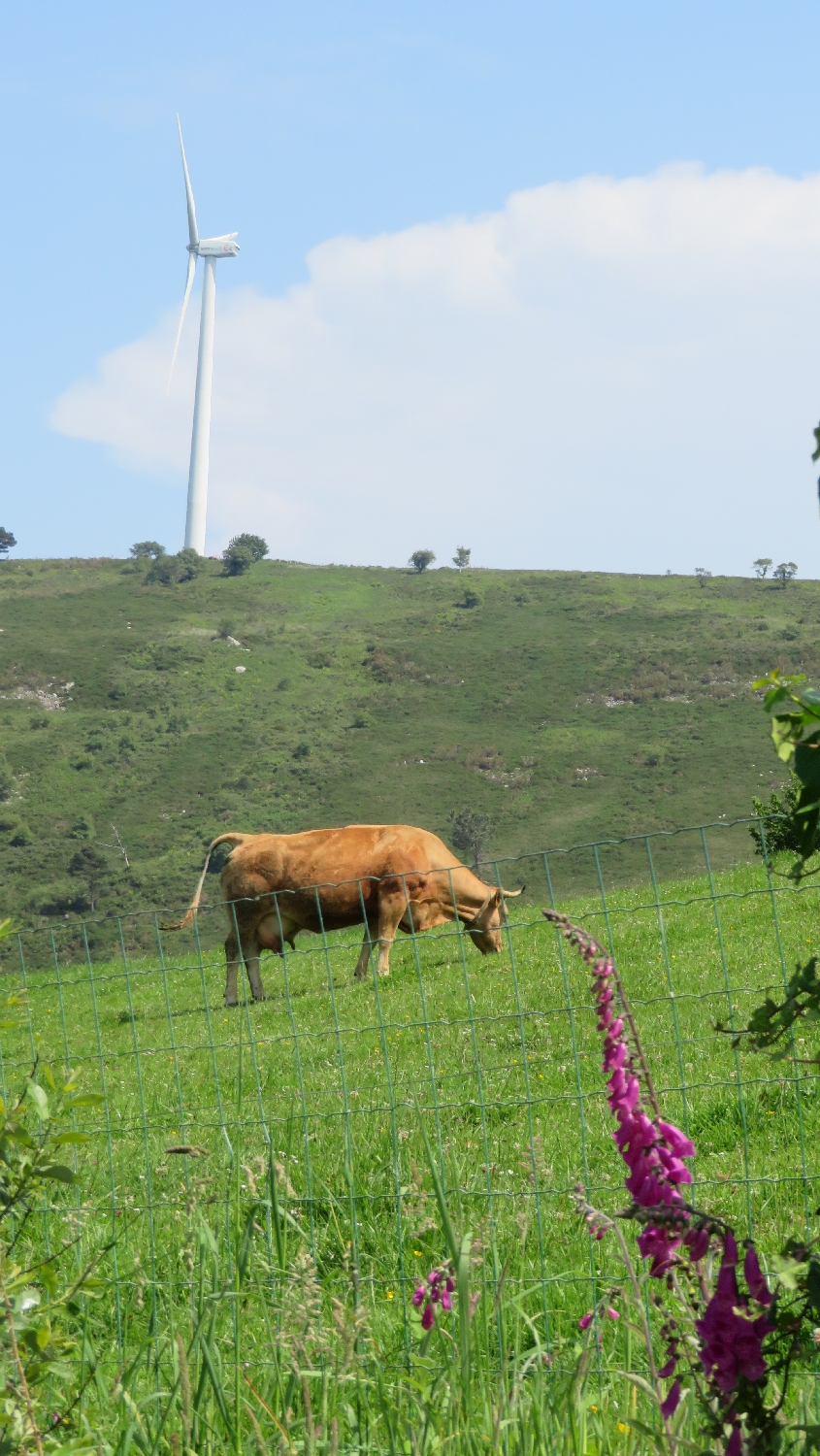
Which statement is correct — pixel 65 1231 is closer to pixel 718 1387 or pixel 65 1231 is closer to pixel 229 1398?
pixel 229 1398

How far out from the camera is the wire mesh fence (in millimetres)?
3936

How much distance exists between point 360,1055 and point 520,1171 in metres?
3.94

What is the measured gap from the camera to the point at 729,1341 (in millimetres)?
1408

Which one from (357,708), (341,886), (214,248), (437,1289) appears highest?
(214,248)

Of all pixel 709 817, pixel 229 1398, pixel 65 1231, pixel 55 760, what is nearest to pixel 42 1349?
pixel 229 1398

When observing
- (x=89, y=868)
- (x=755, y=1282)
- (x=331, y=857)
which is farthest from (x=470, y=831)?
(x=755, y=1282)

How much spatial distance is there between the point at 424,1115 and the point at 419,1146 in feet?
2.58

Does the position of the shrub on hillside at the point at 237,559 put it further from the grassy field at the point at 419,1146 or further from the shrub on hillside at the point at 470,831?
the grassy field at the point at 419,1146

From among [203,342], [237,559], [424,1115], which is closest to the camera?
[424,1115]

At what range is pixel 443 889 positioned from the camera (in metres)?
15.8

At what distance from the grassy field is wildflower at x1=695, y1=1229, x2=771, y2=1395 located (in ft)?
2.76

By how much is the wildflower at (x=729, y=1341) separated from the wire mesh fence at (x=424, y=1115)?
0.58 metres

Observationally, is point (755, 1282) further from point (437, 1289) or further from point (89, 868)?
point (89, 868)

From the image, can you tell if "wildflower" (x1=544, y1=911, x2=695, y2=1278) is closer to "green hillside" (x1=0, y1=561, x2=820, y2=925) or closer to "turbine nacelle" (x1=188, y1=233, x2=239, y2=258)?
"green hillside" (x1=0, y1=561, x2=820, y2=925)
